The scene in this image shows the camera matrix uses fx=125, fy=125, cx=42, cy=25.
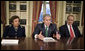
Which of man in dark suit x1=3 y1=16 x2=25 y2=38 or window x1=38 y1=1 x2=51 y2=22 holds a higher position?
window x1=38 y1=1 x2=51 y2=22

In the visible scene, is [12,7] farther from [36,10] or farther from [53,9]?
[53,9]

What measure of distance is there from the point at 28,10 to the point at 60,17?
140 cm

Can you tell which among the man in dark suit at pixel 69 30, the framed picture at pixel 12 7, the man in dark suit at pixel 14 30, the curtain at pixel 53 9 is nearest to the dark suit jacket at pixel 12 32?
the man in dark suit at pixel 14 30

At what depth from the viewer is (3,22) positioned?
16.8 feet

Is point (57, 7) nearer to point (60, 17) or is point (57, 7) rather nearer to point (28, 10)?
point (60, 17)

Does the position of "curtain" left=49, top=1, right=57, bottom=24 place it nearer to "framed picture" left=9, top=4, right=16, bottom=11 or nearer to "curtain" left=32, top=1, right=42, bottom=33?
"curtain" left=32, top=1, right=42, bottom=33

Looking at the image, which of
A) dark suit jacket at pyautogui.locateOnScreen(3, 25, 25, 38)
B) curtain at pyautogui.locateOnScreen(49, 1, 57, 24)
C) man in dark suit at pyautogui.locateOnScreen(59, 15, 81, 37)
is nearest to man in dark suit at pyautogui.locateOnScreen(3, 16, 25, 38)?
dark suit jacket at pyautogui.locateOnScreen(3, 25, 25, 38)

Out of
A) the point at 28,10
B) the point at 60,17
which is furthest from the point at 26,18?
the point at 60,17

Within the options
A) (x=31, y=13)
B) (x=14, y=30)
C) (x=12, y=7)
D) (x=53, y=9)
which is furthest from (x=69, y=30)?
(x=12, y=7)

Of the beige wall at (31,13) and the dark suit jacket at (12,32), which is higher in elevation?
the beige wall at (31,13)

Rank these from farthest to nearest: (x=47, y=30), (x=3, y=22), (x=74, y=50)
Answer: (x=3, y=22) → (x=47, y=30) → (x=74, y=50)

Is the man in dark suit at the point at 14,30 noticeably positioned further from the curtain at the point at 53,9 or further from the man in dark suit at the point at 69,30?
the curtain at the point at 53,9

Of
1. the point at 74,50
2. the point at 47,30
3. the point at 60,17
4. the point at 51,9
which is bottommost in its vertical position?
the point at 74,50

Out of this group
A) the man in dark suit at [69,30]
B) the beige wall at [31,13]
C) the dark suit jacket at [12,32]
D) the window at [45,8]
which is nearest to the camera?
the dark suit jacket at [12,32]
